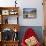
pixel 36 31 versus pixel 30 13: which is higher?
pixel 30 13

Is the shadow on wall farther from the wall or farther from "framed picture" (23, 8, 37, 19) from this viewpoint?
"framed picture" (23, 8, 37, 19)

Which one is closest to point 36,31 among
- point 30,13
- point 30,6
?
point 30,13

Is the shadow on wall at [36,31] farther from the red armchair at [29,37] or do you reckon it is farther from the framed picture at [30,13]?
the framed picture at [30,13]

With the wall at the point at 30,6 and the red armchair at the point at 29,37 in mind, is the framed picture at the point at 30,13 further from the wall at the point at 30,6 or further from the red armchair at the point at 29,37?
the red armchair at the point at 29,37

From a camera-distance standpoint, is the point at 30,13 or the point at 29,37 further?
the point at 30,13

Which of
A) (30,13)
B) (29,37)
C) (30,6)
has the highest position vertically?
(30,6)

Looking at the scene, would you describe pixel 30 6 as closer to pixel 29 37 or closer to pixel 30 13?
pixel 30 13

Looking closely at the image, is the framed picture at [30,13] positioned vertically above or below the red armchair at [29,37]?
above

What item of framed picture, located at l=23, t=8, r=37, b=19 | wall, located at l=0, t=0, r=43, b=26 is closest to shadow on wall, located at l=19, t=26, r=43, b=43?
wall, located at l=0, t=0, r=43, b=26

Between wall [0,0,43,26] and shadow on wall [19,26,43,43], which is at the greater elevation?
wall [0,0,43,26]

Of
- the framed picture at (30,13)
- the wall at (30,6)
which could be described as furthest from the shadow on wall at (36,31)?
the framed picture at (30,13)

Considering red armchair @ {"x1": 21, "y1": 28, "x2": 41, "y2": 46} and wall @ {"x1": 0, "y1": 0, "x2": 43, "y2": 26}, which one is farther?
wall @ {"x1": 0, "y1": 0, "x2": 43, "y2": 26}

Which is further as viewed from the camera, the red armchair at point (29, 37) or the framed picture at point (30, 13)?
the framed picture at point (30, 13)

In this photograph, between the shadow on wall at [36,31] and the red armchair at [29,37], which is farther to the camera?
the shadow on wall at [36,31]
